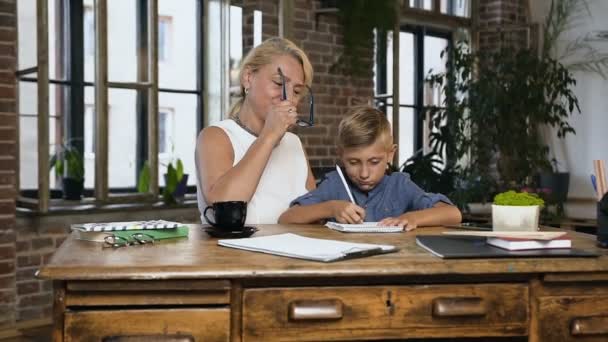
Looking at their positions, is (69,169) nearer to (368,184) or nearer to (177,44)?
(177,44)

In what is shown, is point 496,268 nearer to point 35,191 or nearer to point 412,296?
point 412,296

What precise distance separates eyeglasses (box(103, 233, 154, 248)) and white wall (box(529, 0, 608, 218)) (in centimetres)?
556

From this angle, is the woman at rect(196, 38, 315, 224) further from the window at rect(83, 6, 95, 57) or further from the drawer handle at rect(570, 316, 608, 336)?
the window at rect(83, 6, 95, 57)

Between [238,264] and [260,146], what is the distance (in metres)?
0.81

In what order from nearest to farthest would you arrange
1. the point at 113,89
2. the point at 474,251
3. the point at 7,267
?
1. the point at 474,251
2. the point at 7,267
3. the point at 113,89

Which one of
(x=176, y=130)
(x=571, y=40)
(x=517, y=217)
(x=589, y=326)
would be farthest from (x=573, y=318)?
(x=571, y=40)

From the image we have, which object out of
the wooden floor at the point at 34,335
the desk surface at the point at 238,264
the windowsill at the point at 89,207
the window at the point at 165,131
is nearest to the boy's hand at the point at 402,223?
the desk surface at the point at 238,264

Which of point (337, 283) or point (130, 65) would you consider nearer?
point (337, 283)

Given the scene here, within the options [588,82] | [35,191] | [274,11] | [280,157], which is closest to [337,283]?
[280,157]

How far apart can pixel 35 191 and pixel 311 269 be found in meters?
3.29

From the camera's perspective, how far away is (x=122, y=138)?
4.71 metres

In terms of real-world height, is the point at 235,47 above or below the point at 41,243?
above

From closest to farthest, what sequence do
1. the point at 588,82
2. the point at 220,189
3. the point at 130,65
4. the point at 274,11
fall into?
the point at 220,189, the point at 130,65, the point at 274,11, the point at 588,82

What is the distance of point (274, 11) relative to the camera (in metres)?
5.19
